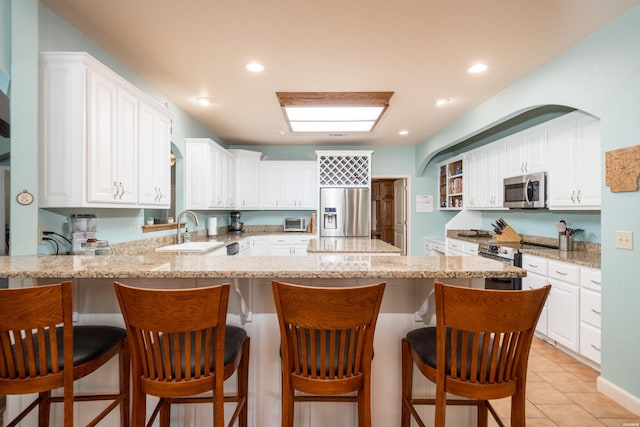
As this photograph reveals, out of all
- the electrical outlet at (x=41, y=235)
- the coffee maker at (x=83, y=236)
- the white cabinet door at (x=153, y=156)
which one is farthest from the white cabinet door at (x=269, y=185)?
the electrical outlet at (x=41, y=235)

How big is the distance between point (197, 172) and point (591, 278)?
4202 millimetres

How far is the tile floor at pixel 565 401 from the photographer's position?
1.98 meters

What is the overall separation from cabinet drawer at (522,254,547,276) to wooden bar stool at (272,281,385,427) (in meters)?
2.72

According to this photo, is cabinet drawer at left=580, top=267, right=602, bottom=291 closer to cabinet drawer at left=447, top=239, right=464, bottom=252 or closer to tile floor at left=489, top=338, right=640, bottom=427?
tile floor at left=489, top=338, right=640, bottom=427

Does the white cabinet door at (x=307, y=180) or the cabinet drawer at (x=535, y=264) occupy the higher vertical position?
the white cabinet door at (x=307, y=180)

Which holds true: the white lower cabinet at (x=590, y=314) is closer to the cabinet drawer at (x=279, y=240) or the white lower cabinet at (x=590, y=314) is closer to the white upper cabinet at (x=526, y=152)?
the white upper cabinet at (x=526, y=152)

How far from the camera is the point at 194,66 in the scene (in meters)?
2.76

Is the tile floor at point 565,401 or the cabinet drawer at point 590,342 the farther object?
the cabinet drawer at point 590,342

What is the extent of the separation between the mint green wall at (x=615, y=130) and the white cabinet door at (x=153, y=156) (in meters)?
3.35

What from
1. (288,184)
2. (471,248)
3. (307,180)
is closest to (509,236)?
(471,248)

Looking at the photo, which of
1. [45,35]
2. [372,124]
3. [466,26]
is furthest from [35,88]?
[372,124]

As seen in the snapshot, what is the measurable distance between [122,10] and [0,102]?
887 millimetres

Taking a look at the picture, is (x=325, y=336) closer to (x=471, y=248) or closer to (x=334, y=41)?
(x=334, y=41)

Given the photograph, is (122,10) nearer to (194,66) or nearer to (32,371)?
(194,66)
